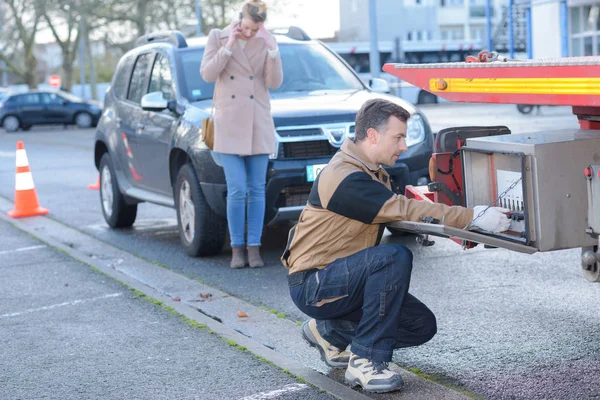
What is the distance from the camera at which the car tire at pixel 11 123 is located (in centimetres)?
3847

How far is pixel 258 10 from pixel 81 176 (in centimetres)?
995

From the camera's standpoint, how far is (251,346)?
5301mm

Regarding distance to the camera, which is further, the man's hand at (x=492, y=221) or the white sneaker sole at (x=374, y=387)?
the white sneaker sole at (x=374, y=387)

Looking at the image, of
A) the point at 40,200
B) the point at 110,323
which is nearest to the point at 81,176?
the point at 40,200

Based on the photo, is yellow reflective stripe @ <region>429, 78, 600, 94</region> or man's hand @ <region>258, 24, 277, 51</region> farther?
man's hand @ <region>258, 24, 277, 51</region>

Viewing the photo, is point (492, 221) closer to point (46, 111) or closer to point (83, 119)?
point (83, 119)

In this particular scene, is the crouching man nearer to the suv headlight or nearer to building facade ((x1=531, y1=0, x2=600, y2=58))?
the suv headlight

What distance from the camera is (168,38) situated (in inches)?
365

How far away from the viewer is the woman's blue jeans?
24.7 ft

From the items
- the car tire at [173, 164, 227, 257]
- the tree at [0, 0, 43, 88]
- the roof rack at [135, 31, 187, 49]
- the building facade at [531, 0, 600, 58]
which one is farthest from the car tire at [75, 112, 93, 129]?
the car tire at [173, 164, 227, 257]

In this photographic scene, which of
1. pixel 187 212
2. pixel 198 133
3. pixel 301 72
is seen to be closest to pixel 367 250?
pixel 198 133

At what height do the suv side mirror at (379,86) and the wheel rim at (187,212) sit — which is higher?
the suv side mirror at (379,86)

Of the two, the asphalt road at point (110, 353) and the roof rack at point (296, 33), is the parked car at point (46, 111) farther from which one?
the asphalt road at point (110, 353)

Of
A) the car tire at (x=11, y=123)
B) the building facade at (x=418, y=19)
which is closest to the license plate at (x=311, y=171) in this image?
the car tire at (x=11, y=123)
